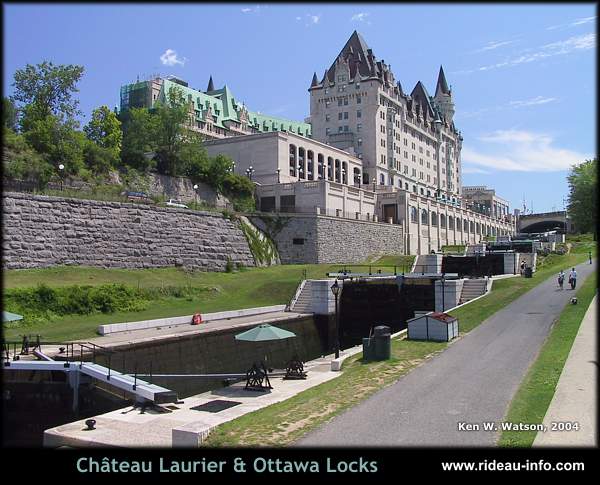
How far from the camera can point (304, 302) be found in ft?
133

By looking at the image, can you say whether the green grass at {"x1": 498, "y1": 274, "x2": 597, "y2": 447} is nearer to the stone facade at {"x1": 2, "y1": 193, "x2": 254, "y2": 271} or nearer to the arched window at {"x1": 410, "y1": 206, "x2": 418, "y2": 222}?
the stone facade at {"x1": 2, "y1": 193, "x2": 254, "y2": 271}

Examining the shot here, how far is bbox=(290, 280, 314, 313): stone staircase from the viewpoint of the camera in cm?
3981

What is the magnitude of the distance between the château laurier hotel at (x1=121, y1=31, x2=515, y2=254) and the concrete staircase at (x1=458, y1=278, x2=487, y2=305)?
2870cm

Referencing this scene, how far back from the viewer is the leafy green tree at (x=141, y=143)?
2410 inches

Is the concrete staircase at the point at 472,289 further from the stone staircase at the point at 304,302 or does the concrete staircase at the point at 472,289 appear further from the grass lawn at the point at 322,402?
the stone staircase at the point at 304,302

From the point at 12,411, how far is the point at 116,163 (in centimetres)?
4247

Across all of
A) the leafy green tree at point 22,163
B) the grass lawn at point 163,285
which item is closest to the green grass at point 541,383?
the grass lawn at point 163,285

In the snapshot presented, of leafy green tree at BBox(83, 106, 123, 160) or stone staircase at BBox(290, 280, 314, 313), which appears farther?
leafy green tree at BBox(83, 106, 123, 160)

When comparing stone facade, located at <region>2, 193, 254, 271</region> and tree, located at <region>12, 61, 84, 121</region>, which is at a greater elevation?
tree, located at <region>12, 61, 84, 121</region>

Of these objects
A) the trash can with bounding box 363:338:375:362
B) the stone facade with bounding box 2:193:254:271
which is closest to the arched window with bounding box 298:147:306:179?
the stone facade with bounding box 2:193:254:271

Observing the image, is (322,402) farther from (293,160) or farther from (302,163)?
(302,163)

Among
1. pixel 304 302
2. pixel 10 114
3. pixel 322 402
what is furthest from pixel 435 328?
pixel 10 114

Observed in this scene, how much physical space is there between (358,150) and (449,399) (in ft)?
316

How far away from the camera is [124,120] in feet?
349
